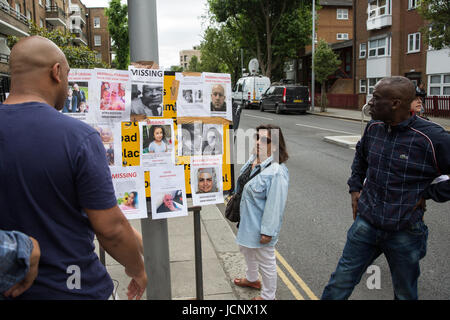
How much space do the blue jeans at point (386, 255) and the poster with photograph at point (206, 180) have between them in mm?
1035

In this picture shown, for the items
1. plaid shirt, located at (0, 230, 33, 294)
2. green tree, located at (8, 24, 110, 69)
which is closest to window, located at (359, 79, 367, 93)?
green tree, located at (8, 24, 110, 69)

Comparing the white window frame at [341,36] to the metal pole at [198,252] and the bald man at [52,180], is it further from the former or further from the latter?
the bald man at [52,180]

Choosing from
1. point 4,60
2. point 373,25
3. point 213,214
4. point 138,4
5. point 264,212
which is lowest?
point 213,214

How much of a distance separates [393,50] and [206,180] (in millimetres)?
32007

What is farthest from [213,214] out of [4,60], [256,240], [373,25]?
[373,25]

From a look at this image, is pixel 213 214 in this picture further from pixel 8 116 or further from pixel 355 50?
pixel 355 50

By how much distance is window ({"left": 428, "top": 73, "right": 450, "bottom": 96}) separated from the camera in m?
26.5

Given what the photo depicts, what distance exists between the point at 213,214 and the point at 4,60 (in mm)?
26674

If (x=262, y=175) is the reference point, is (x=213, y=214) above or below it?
below

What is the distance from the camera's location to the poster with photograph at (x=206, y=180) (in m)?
2.93

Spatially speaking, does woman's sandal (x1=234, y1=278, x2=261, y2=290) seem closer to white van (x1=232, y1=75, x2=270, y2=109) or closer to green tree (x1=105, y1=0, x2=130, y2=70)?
white van (x1=232, y1=75, x2=270, y2=109)

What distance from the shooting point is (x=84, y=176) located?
64.2 inches

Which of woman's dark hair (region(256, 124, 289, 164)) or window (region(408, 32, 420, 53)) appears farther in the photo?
window (region(408, 32, 420, 53))

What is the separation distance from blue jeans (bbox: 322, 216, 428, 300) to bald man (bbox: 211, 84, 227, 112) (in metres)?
1.31
